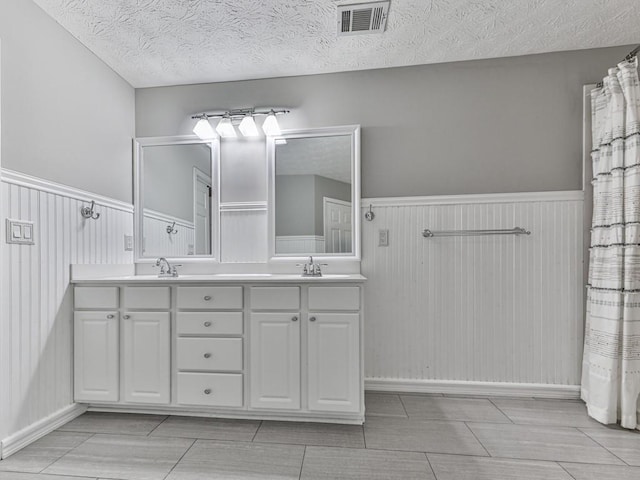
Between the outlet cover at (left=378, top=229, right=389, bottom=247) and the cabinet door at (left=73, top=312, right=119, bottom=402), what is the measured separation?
1720 millimetres

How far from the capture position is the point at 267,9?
188cm

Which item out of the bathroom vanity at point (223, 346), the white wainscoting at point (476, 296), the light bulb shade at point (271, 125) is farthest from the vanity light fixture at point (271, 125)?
the bathroom vanity at point (223, 346)

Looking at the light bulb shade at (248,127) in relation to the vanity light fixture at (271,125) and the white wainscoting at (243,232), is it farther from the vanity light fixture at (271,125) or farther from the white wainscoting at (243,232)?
the white wainscoting at (243,232)

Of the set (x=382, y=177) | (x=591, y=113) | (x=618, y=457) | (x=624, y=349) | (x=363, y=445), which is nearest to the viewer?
(x=618, y=457)

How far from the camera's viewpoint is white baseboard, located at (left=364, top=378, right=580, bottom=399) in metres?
2.23

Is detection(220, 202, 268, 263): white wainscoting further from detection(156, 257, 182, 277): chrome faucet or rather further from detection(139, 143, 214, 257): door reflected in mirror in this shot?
detection(156, 257, 182, 277): chrome faucet

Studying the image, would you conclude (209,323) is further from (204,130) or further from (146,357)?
(204,130)

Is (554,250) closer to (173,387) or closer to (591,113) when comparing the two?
(591,113)

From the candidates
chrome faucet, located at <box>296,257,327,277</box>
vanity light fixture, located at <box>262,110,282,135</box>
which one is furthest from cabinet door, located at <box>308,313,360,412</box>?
vanity light fixture, located at <box>262,110,282,135</box>

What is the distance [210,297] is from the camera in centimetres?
196

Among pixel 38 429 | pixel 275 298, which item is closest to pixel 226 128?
pixel 275 298

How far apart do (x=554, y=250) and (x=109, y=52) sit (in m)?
3.18

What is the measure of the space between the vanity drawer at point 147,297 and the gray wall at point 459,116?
144 centimetres

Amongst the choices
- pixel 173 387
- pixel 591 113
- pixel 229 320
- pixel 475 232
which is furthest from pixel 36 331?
pixel 591 113
